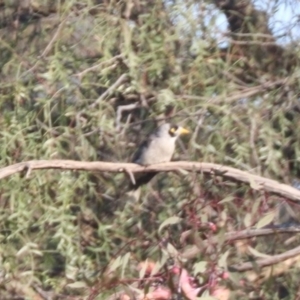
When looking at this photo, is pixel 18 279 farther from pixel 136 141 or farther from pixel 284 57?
pixel 284 57

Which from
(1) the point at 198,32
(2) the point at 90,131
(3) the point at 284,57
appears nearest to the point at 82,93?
(2) the point at 90,131

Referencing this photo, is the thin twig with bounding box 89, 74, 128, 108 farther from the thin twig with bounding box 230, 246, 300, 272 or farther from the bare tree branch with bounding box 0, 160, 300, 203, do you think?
the thin twig with bounding box 230, 246, 300, 272

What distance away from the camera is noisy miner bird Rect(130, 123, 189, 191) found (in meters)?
4.61

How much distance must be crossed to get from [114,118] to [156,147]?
0.22 metres

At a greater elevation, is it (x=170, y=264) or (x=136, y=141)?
(x=170, y=264)

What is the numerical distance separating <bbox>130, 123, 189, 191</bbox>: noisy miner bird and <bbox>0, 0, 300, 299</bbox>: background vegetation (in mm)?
54

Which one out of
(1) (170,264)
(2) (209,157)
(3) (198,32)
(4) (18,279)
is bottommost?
(4) (18,279)

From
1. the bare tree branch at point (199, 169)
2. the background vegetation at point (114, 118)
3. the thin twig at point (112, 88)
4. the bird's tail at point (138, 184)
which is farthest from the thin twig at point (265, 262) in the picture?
the thin twig at point (112, 88)

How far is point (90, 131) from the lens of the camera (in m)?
4.68

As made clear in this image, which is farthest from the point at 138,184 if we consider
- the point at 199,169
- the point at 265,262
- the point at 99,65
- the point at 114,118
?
the point at 265,262

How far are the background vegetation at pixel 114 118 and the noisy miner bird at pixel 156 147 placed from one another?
0.05 m

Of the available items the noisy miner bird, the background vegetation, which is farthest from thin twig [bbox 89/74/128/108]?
the noisy miner bird

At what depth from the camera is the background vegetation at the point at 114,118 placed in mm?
4441

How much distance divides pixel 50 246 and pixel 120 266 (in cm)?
144
